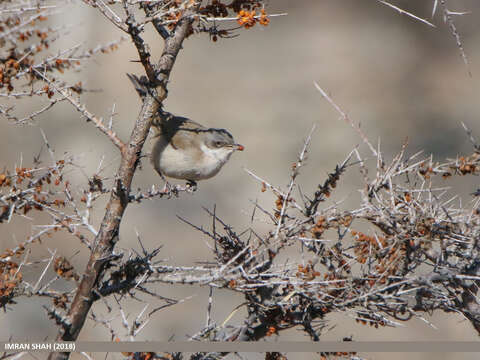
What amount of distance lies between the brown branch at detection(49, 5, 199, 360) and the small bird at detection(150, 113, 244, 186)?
1914mm

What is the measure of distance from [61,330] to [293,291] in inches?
43.7

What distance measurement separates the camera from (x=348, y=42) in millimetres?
18031

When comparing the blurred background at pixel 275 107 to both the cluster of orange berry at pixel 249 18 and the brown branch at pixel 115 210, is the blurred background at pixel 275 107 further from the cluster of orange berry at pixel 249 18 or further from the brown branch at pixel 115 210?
the cluster of orange berry at pixel 249 18

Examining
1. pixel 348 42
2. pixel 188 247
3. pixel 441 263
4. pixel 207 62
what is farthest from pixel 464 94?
pixel 441 263

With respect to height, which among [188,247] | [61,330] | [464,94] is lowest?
[61,330]

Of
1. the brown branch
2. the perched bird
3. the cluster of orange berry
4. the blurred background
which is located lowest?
the brown branch

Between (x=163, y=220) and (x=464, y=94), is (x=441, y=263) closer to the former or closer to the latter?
(x=163, y=220)

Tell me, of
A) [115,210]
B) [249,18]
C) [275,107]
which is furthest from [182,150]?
[275,107]

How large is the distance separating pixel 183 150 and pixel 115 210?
2.13m

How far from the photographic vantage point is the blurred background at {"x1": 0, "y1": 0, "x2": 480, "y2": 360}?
1216 cm

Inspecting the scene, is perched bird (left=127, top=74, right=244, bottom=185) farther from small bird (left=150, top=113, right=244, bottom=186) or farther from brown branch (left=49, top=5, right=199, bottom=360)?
brown branch (left=49, top=5, right=199, bottom=360)

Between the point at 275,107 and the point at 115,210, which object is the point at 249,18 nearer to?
the point at 115,210

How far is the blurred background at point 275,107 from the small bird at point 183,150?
20.0ft

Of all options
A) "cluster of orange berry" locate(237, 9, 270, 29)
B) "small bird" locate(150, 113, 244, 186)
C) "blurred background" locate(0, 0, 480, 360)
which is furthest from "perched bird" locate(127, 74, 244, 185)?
"blurred background" locate(0, 0, 480, 360)
